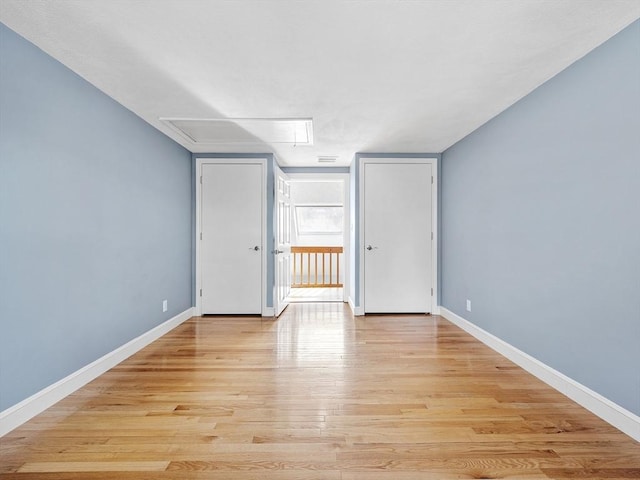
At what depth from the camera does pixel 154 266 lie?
3227 millimetres

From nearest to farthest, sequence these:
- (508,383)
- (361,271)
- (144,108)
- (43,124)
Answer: (43,124)
(508,383)
(144,108)
(361,271)

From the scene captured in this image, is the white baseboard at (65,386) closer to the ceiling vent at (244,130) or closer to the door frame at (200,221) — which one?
the door frame at (200,221)

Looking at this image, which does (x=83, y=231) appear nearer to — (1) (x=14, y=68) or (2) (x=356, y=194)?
(1) (x=14, y=68)

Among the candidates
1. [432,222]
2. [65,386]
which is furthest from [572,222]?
[65,386]

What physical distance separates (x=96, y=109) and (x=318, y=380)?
2.64m

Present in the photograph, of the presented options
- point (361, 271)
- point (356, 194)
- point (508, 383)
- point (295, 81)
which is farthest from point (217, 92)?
point (508, 383)

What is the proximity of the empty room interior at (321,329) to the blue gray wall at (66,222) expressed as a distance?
0.05ft

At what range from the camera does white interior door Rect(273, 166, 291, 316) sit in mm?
4215

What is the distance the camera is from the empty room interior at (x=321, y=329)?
1.57 metres

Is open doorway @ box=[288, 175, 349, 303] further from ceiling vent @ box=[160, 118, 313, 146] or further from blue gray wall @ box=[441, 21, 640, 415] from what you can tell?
blue gray wall @ box=[441, 21, 640, 415]

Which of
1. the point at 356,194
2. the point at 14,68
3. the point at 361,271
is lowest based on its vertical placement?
the point at 361,271

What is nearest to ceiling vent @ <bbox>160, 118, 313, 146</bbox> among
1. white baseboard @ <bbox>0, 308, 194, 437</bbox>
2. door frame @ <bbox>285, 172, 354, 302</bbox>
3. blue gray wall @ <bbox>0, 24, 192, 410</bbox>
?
blue gray wall @ <bbox>0, 24, 192, 410</bbox>

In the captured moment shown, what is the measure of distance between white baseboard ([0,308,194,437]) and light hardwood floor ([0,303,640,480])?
0.06 metres

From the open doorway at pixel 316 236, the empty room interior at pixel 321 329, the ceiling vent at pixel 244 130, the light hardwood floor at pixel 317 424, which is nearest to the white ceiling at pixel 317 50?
the empty room interior at pixel 321 329
